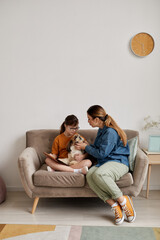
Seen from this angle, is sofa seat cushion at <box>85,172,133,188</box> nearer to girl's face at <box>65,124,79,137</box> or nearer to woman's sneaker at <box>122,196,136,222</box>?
woman's sneaker at <box>122,196,136,222</box>

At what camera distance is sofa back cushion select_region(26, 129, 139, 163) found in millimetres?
3061

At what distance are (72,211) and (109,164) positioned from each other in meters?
0.64

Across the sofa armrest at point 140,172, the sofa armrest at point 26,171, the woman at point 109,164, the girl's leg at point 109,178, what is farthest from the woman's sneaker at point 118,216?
the sofa armrest at point 26,171

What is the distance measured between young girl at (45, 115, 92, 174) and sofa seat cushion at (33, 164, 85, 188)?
89 millimetres

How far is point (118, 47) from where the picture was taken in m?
3.22

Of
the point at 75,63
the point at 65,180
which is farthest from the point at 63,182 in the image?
the point at 75,63

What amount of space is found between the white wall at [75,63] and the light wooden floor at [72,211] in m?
0.68

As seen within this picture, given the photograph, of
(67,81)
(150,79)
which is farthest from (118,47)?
(67,81)

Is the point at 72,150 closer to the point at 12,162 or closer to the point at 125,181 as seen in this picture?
the point at 125,181

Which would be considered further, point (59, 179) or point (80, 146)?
point (80, 146)

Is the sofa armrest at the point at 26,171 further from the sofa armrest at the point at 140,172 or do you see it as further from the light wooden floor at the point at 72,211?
the sofa armrest at the point at 140,172

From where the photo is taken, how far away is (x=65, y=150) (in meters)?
2.91

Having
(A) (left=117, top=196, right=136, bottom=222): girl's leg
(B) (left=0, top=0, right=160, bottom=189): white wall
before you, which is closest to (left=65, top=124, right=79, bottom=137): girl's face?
(B) (left=0, top=0, right=160, bottom=189): white wall

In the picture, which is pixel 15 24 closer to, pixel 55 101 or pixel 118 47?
pixel 55 101
